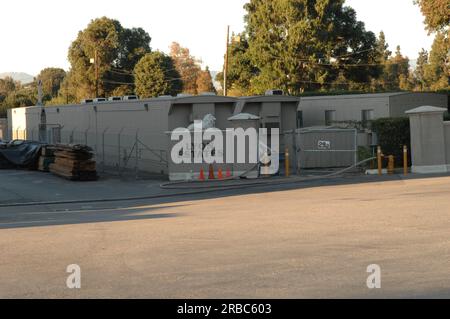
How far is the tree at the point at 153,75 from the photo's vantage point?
276 feet

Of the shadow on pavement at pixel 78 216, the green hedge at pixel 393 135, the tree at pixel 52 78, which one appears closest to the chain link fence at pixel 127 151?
the shadow on pavement at pixel 78 216

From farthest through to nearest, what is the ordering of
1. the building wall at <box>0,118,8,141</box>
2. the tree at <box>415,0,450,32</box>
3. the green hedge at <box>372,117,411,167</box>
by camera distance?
the building wall at <box>0,118,8,141</box> < the tree at <box>415,0,450,32</box> < the green hedge at <box>372,117,411,167</box>

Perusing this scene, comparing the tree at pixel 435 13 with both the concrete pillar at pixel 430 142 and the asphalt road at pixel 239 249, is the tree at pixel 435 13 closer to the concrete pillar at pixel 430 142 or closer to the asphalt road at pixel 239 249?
the concrete pillar at pixel 430 142

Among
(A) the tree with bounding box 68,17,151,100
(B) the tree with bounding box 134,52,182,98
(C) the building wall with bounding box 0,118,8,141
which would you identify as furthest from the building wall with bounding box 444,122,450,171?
(A) the tree with bounding box 68,17,151,100

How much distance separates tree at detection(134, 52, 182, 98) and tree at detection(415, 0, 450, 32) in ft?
141

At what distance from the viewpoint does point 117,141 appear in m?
37.7

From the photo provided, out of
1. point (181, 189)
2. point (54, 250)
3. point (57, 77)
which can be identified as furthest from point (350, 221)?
point (57, 77)

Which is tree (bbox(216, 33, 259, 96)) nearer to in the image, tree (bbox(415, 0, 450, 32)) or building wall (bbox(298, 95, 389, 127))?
tree (bbox(415, 0, 450, 32))

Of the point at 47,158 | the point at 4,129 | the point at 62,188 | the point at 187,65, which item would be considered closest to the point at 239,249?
the point at 62,188

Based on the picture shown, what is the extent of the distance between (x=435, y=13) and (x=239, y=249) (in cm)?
3787

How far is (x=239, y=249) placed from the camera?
11773mm

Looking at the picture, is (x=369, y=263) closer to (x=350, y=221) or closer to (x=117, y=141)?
(x=350, y=221)

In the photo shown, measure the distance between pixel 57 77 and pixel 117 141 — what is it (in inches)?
5784

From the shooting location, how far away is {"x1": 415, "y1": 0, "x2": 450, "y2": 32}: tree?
45.0 metres
